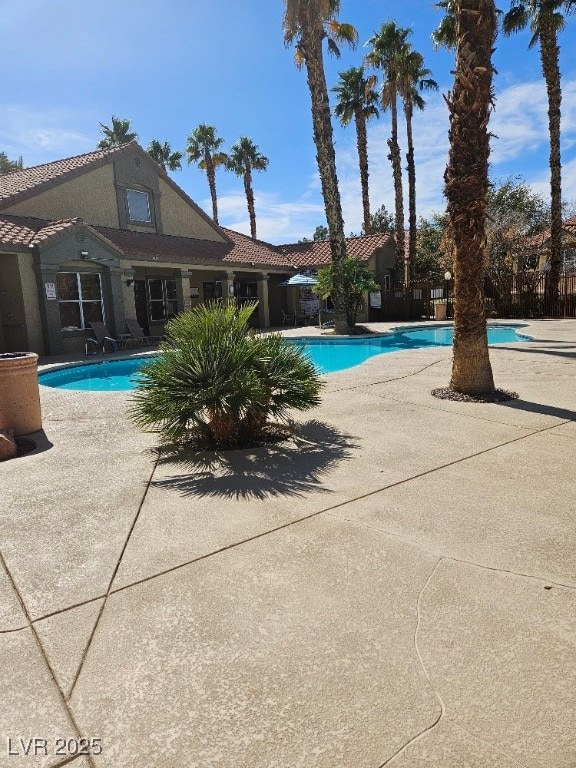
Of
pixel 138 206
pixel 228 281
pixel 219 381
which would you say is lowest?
pixel 219 381

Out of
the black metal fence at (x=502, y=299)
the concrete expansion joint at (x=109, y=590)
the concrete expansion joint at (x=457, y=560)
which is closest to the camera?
the concrete expansion joint at (x=109, y=590)

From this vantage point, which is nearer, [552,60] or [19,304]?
[19,304]

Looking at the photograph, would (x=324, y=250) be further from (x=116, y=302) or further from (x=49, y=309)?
(x=49, y=309)

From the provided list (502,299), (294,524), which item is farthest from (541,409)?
(502,299)

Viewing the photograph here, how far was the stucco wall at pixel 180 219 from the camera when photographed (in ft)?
78.0

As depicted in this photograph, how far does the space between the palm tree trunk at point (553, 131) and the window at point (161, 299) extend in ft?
59.7

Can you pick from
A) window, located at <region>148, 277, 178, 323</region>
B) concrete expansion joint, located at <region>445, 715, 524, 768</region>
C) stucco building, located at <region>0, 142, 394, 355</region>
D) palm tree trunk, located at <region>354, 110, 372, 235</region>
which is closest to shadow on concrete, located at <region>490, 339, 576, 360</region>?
concrete expansion joint, located at <region>445, 715, 524, 768</region>

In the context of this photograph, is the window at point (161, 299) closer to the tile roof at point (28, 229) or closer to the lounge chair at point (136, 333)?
the lounge chair at point (136, 333)

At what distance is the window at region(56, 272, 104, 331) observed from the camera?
17.3 metres

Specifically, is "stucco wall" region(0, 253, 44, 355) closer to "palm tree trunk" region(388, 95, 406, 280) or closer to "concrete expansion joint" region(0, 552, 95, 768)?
"concrete expansion joint" region(0, 552, 95, 768)

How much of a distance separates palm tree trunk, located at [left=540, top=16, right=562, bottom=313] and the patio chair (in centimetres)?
2035

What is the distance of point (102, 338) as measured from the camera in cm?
1755

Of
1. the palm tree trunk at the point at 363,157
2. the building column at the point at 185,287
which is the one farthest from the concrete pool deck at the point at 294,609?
the palm tree trunk at the point at 363,157

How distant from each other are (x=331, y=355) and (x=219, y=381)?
12.2 meters
